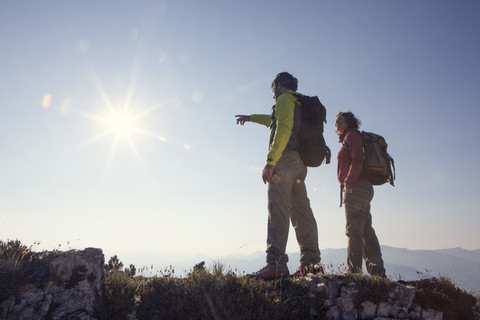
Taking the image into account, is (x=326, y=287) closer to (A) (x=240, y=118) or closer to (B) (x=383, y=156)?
(B) (x=383, y=156)

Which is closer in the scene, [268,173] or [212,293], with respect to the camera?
[212,293]

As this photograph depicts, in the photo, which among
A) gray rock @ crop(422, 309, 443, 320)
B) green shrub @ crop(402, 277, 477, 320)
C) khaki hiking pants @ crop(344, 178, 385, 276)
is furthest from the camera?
khaki hiking pants @ crop(344, 178, 385, 276)

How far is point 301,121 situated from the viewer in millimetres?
5125

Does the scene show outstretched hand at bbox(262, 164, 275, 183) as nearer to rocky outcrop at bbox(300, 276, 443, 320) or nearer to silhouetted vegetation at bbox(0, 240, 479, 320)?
silhouetted vegetation at bbox(0, 240, 479, 320)

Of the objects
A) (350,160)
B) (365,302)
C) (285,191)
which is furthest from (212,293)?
(350,160)

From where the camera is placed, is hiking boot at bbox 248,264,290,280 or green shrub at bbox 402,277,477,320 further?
hiking boot at bbox 248,264,290,280

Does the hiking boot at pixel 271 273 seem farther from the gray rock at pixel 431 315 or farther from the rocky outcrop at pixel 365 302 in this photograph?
the gray rock at pixel 431 315

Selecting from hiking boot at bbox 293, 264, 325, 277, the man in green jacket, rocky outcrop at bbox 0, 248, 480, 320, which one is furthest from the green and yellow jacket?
rocky outcrop at bbox 0, 248, 480, 320

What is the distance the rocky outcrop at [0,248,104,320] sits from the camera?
306cm

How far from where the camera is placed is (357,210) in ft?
17.6

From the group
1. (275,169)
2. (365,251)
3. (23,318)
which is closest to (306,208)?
(275,169)

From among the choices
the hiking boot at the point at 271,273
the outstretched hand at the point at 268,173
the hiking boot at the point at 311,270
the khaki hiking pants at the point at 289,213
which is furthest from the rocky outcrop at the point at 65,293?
the hiking boot at the point at 311,270

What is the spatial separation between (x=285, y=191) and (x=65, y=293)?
3.34m

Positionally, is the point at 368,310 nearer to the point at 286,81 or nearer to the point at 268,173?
the point at 268,173
